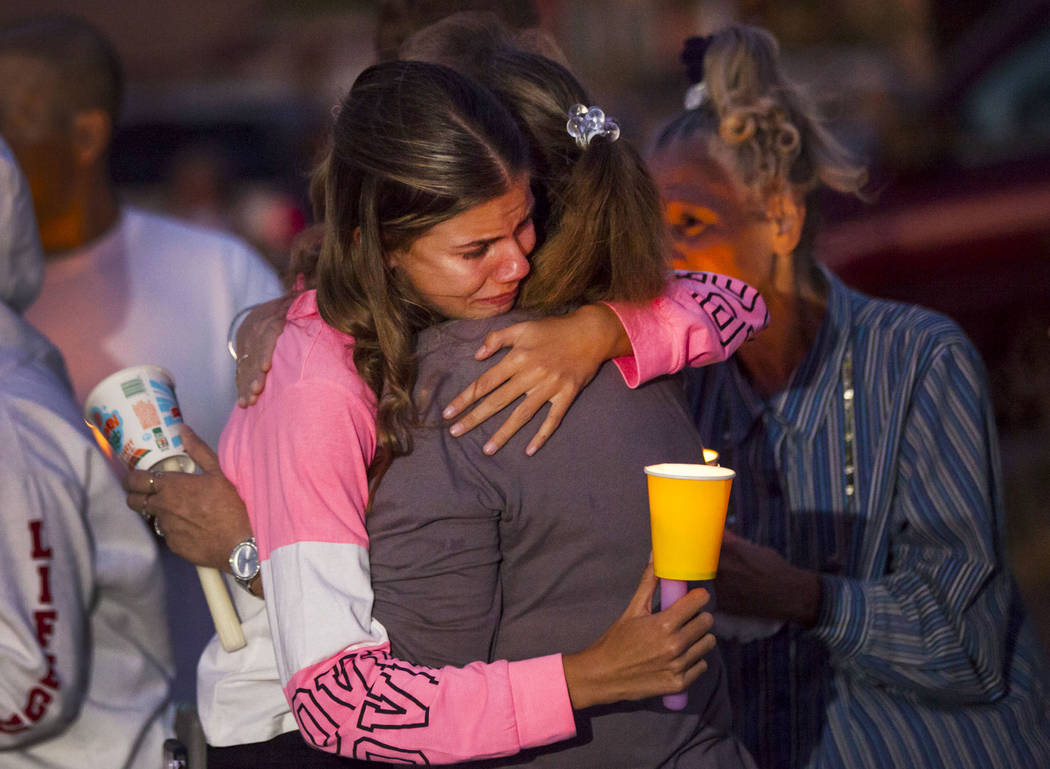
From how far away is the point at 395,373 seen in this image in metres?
1.77

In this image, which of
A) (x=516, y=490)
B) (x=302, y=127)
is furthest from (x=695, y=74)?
(x=302, y=127)

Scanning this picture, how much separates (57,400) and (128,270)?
151 centimetres

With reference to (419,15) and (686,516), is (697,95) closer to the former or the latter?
(419,15)

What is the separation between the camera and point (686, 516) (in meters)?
1.62

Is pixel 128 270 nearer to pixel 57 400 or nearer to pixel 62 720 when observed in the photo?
pixel 57 400

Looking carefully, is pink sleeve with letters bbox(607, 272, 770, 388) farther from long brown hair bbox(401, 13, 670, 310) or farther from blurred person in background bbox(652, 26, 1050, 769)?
blurred person in background bbox(652, 26, 1050, 769)

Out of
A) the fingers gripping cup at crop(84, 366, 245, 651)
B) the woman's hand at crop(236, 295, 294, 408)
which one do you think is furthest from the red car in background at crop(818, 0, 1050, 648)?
the fingers gripping cup at crop(84, 366, 245, 651)

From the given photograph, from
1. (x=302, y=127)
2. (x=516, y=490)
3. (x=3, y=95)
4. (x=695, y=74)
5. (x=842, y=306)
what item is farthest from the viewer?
(x=302, y=127)

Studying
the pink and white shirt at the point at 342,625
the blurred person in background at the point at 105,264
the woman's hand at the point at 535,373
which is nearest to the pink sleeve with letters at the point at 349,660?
the pink and white shirt at the point at 342,625

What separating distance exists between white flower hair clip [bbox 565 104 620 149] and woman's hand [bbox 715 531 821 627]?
79cm

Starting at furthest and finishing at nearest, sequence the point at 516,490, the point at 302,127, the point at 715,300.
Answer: the point at 302,127, the point at 715,300, the point at 516,490

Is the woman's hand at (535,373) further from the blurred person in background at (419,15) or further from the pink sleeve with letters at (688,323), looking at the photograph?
Result: the blurred person in background at (419,15)

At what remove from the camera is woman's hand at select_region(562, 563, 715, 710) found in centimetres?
163

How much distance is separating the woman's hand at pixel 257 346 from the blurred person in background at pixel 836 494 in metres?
0.92
